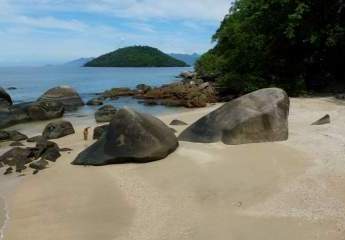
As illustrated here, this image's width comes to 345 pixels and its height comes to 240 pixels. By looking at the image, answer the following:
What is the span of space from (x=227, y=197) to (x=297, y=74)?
1628 centimetres

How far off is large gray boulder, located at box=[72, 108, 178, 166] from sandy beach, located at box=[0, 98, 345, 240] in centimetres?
22

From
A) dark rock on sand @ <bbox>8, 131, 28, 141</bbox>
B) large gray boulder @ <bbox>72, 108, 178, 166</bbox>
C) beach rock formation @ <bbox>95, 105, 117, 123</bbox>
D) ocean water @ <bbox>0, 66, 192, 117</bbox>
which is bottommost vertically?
ocean water @ <bbox>0, 66, 192, 117</bbox>

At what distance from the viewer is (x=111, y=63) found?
537 ft

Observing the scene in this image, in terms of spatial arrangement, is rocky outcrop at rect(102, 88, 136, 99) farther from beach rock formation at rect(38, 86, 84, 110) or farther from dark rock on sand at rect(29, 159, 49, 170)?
dark rock on sand at rect(29, 159, 49, 170)

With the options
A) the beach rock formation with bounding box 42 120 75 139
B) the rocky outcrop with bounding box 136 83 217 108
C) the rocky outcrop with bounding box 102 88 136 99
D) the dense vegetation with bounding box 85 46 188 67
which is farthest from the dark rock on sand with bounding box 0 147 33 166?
the dense vegetation with bounding box 85 46 188 67

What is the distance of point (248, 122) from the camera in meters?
11.6

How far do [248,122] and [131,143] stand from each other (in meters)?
2.71

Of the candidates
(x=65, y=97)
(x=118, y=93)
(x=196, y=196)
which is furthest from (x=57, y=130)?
(x=118, y=93)

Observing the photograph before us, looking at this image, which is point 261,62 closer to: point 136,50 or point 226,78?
point 226,78

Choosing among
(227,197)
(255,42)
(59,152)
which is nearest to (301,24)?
(255,42)

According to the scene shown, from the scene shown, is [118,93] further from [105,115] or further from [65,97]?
[105,115]

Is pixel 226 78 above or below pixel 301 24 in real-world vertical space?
below

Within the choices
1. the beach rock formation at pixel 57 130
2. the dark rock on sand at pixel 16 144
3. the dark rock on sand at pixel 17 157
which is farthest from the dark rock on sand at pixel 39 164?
the beach rock formation at pixel 57 130

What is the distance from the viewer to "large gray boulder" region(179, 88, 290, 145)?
38.1ft
